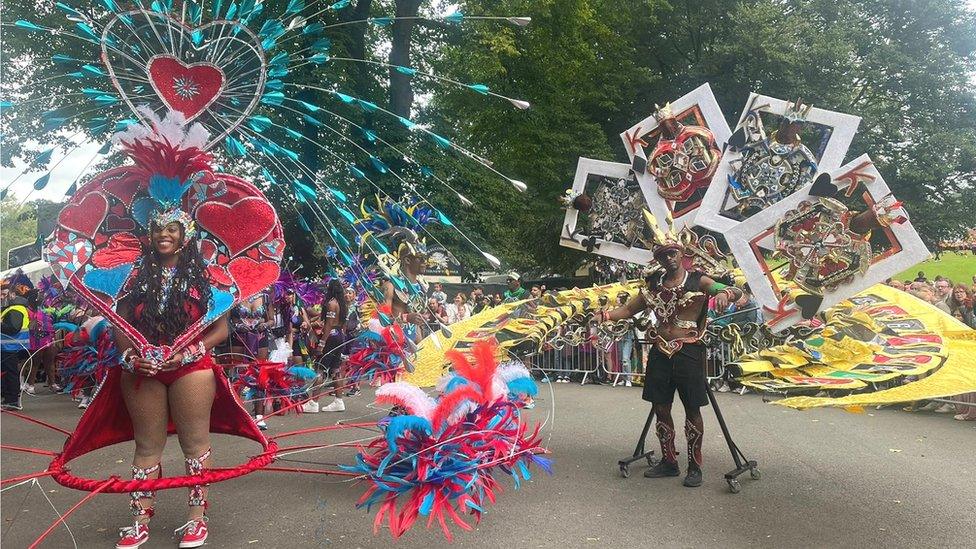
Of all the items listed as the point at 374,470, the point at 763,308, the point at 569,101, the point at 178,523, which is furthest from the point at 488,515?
the point at 569,101

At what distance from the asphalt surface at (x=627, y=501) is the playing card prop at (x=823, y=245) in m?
1.38

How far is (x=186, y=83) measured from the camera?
3881 millimetres

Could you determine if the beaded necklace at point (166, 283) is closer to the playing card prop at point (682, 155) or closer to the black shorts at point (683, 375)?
the black shorts at point (683, 375)

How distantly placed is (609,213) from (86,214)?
415cm

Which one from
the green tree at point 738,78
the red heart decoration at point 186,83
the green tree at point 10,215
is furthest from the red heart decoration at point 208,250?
the green tree at point 738,78

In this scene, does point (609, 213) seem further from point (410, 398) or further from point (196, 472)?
point (196, 472)

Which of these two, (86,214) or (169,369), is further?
(86,214)

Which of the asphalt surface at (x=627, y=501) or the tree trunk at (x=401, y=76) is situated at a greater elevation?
the tree trunk at (x=401, y=76)

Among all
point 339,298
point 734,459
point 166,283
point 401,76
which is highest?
point 401,76

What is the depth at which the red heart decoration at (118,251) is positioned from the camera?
384 centimetres

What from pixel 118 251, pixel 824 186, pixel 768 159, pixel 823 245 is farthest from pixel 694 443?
pixel 118 251

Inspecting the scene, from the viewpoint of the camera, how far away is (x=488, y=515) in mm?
4609

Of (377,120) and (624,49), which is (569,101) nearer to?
(624,49)

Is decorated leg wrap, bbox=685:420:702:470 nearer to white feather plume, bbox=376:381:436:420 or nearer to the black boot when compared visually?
the black boot
